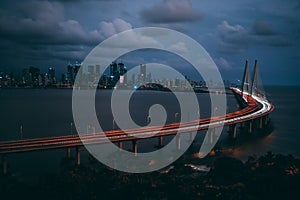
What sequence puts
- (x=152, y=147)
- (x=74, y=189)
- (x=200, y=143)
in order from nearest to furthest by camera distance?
(x=74, y=189) < (x=152, y=147) < (x=200, y=143)

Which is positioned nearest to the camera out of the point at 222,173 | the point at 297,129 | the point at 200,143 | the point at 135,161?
the point at 222,173

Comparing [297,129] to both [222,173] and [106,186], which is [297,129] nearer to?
[222,173]

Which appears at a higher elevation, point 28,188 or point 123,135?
point 123,135

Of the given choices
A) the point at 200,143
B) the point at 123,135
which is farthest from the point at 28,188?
the point at 200,143

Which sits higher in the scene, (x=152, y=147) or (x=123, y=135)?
(x=123, y=135)

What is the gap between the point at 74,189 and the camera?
1237 centimetres

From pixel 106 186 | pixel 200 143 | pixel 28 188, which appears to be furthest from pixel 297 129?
pixel 28 188

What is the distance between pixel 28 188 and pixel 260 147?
20.5 metres

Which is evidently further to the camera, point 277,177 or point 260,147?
point 260,147

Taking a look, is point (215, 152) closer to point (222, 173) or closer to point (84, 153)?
point (222, 173)

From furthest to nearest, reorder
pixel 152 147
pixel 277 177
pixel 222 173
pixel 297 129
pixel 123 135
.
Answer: pixel 297 129
pixel 152 147
pixel 123 135
pixel 222 173
pixel 277 177

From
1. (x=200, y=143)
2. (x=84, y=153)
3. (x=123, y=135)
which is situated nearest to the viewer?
Answer: (x=123, y=135)

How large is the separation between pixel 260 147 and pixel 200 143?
5816 millimetres

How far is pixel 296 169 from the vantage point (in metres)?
14.7
